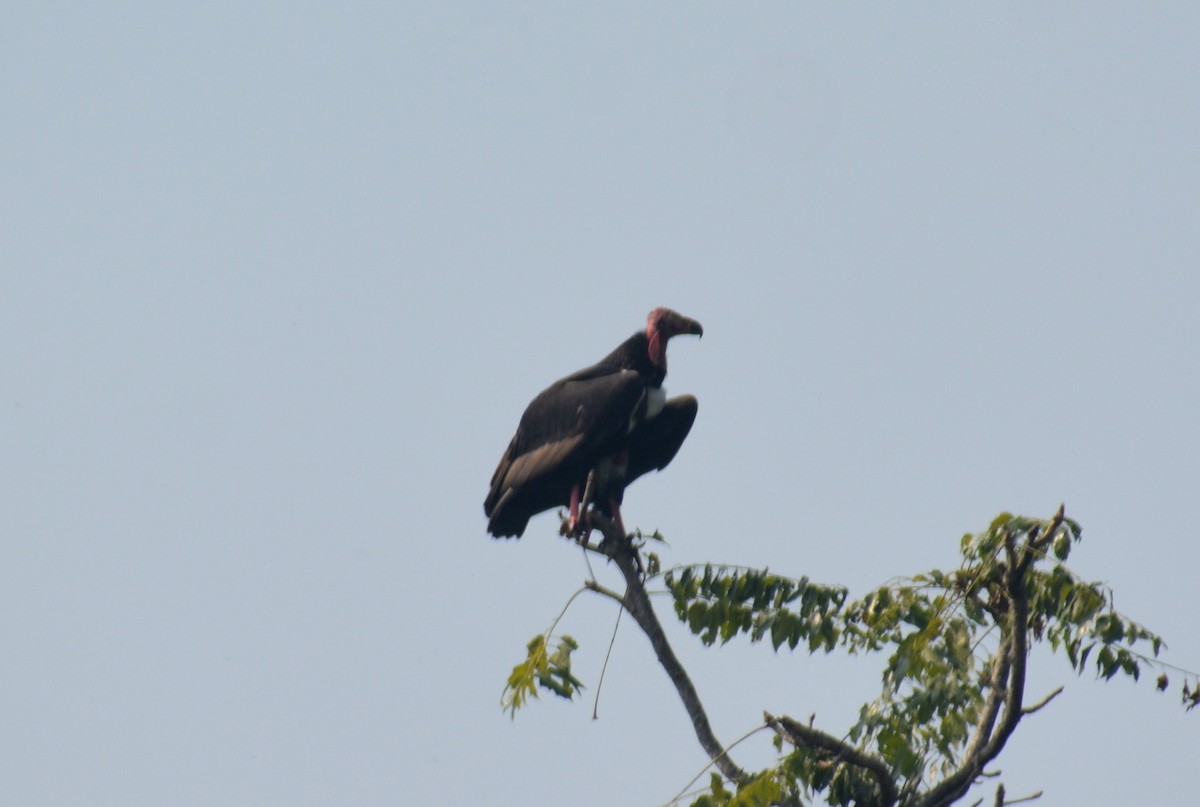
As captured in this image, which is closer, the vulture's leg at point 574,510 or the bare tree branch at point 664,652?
the bare tree branch at point 664,652

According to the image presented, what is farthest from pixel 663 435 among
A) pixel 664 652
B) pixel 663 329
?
pixel 664 652

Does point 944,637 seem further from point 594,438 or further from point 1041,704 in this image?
point 594,438

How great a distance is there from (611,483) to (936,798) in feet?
13.7

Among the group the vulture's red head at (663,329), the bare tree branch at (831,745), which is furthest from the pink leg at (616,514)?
the bare tree branch at (831,745)

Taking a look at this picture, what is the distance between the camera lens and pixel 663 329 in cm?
1091

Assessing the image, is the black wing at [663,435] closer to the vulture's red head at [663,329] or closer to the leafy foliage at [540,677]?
the vulture's red head at [663,329]

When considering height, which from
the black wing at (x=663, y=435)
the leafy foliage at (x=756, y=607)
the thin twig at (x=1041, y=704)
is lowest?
the thin twig at (x=1041, y=704)

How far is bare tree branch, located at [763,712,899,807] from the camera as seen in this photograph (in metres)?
6.12

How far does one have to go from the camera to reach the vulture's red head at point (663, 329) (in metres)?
10.8

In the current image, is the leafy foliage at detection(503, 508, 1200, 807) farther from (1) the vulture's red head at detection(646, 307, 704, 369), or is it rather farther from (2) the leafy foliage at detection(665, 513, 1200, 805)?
(1) the vulture's red head at detection(646, 307, 704, 369)

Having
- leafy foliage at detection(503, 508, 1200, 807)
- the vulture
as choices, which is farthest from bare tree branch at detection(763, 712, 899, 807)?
the vulture

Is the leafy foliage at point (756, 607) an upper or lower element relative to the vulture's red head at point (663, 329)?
lower

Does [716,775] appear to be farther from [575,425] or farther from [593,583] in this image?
[575,425]

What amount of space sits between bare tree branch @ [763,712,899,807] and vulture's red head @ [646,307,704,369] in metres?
4.79
